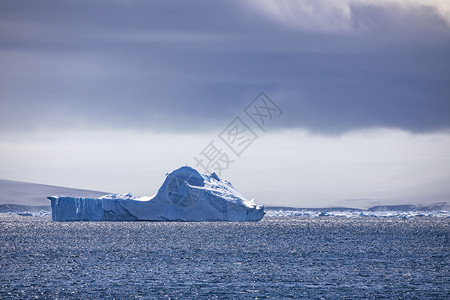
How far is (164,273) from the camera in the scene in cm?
3500

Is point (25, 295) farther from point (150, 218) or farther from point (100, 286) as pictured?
point (150, 218)

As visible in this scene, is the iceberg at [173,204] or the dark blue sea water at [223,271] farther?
the iceberg at [173,204]

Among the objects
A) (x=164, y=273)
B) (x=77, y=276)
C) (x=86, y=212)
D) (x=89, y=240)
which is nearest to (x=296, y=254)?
(x=164, y=273)

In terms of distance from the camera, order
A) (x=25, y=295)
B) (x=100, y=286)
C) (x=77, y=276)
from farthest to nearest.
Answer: (x=77, y=276)
(x=100, y=286)
(x=25, y=295)

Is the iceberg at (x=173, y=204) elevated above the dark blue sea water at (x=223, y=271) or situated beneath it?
elevated above

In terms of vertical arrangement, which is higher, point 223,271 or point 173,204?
point 173,204

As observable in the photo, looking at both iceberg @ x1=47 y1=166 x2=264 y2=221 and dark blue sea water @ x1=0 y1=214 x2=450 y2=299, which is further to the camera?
iceberg @ x1=47 y1=166 x2=264 y2=221

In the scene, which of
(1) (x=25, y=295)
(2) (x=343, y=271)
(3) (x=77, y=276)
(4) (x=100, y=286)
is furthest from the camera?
(2) (x=343, y=271)

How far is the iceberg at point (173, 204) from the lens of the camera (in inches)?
3105

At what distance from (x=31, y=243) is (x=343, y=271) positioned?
3223 centimetres

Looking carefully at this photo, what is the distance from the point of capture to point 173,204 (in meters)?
80.4

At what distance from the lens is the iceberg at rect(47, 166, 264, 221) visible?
259 feet

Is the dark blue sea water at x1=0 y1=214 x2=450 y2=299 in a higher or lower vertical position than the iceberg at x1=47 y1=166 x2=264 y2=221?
lower

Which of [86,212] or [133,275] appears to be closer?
[133,275]
